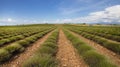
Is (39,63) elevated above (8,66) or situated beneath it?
elevated above

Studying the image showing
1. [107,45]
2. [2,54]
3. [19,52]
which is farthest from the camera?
[107,45]

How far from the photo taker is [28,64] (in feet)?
17.8

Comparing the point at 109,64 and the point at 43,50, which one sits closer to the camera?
the point at 109,64

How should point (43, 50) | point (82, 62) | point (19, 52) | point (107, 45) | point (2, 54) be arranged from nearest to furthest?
point (82, 62)
point (2, 54)
point (43, 50)
point (19, 52)
point (107, 45)

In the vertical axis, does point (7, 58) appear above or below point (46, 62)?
below

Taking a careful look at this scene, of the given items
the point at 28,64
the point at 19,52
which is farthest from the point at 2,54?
the point at 28,64

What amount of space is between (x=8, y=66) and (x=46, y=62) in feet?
8.04

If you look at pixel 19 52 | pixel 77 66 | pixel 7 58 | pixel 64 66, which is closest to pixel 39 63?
pixel 64 66

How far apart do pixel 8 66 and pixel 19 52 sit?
3.07 metres

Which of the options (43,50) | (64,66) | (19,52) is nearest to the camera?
(64,66)

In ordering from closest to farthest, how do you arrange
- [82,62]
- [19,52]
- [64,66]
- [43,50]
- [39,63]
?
1. [39,63]
2. [64,66]
3. [82,62]
4. [43,50]
5. [19,52]

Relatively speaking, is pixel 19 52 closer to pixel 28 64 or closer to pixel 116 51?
pixel 28 64

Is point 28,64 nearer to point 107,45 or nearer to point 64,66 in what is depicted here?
point 64,66

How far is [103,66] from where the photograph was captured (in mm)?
5520
